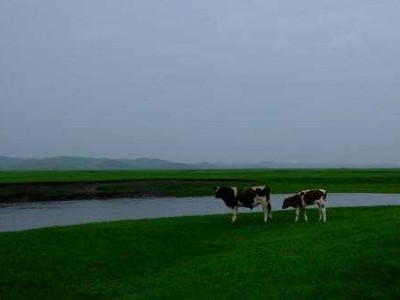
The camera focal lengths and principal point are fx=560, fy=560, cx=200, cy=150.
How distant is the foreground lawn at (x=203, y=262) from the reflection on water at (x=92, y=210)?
13386 mm

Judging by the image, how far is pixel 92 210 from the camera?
49969 mm

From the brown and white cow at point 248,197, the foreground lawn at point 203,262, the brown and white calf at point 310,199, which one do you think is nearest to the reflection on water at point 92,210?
the brown and white cow at point 248,197

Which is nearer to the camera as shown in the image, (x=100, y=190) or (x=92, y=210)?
(x=92, y=210)

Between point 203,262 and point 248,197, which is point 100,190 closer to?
point 248,197

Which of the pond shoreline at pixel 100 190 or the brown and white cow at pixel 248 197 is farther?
the pond shoreline at pixel 100 190

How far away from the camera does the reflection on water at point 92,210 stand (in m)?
40.8

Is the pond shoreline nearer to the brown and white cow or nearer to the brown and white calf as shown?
the brown and white cow

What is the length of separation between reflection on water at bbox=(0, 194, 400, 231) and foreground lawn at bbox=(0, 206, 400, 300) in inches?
527

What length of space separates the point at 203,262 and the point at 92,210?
3183 centimetres

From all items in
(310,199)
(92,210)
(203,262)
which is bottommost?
(92,210)

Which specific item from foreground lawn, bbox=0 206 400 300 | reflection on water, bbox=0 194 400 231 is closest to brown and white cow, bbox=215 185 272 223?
foreground lawn, bbox=0 206 400 300

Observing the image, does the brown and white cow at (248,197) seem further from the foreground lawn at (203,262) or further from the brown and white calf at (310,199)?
the foreground lawn at (203,262)

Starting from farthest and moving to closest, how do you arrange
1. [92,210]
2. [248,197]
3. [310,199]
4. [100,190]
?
[100,190] → [92,210] → [248,197] → [310,199]

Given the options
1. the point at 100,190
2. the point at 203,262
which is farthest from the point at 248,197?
→ the point at 100,190
